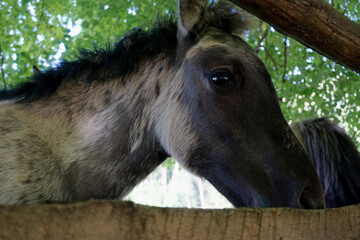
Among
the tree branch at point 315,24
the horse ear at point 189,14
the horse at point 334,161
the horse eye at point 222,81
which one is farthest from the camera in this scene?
the horse at point 334,161

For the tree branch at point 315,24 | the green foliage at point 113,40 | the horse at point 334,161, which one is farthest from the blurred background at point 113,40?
the tree branch at point 315,24

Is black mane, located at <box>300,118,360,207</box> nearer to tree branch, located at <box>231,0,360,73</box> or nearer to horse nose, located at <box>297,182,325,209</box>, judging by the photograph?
horse nose, located at <box>297,182,325,209</box>

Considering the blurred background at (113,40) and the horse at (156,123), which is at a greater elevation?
the blurred background at (113,40)

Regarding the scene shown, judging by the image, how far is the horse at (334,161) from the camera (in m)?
3.39

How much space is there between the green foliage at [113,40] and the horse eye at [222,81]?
2.58 metres

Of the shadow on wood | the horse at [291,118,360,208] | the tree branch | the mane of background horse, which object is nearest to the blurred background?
the horse at [291,118,360,208]

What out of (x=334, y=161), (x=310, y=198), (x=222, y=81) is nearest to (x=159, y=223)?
(x=310, y=198)

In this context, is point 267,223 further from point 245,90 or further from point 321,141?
point 321,141

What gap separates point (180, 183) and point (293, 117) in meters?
24.6

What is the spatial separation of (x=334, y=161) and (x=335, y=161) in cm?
1

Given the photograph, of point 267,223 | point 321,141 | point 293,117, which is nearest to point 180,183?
point 293,117

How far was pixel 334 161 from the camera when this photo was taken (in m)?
3.48

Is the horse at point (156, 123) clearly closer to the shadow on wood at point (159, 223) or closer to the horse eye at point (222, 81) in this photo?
the horse eye at point (222, 81)

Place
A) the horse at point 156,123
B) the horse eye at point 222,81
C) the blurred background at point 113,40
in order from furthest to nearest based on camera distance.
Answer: the blurred background at point 113,40 → the horse eye at point 222,81 → the horse at point 156,123
